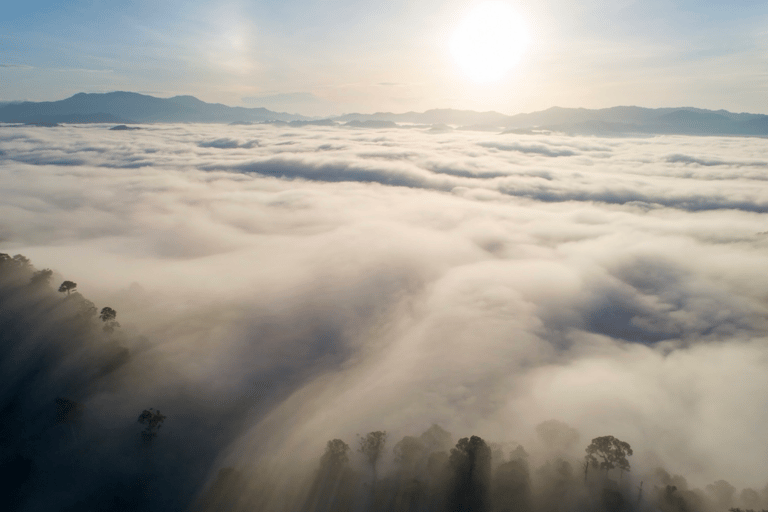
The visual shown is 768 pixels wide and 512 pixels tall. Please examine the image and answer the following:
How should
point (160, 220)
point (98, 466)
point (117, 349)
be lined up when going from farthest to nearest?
Answer: point (160, 220) → point (117, 349) → point (98, 466)

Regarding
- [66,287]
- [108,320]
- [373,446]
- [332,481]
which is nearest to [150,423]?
[332,481]

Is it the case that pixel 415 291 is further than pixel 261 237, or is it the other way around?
pixel 261 237

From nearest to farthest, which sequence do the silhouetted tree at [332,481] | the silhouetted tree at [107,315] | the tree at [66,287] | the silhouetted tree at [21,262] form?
1. the silhouetted tree at [332,481]
2. the silhouetted tree at [107,315]
3. the tree at [66,287]
4. the silhouetted tree at [21,262]

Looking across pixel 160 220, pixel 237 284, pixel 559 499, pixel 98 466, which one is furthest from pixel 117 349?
pixel 160 220

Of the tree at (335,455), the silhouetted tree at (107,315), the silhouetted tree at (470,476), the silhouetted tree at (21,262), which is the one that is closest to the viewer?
the silhouetted tree at (470,476)

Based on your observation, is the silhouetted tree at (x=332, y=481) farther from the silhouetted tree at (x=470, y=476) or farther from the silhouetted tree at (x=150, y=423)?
the silhouetted tree at (x=150, y=423)

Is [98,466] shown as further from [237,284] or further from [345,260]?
[345,260]

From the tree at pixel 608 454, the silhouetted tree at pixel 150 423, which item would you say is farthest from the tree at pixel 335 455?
the tree at pixel 608 454
